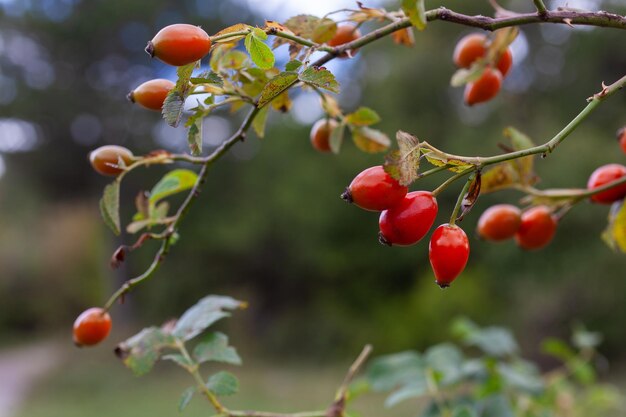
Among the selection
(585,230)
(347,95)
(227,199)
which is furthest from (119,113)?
(585,230)

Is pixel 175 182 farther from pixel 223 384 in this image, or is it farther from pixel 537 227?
pixel 537 227

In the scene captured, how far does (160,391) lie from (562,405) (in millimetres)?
6331

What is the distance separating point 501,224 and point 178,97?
29cm

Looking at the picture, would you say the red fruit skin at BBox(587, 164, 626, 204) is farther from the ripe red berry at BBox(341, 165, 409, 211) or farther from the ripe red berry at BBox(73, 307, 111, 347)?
the ripe red berry at BBox(73, 307, 111, 347)

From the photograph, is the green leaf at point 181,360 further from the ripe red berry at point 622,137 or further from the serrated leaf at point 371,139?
the ripe red berry at point 622,137

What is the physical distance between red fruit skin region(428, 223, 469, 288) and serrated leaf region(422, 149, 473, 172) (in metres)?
0.04

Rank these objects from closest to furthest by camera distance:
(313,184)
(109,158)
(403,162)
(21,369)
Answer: (403,162) → (109,158) → (313,184) → (21,369)

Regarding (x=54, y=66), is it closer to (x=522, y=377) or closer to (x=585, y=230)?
(x=585, y=230)

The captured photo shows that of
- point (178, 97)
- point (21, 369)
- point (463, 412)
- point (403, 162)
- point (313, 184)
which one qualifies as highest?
point (21, 369)

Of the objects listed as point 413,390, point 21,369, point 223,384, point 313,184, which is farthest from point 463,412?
point 21,369

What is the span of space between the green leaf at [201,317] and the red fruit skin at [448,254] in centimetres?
21

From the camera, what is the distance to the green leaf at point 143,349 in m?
0.45

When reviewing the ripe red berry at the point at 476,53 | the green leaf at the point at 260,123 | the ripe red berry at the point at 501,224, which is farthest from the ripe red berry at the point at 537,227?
the green leaf at the point at 260,123

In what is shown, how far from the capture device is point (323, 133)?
503mm
